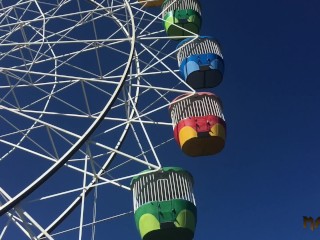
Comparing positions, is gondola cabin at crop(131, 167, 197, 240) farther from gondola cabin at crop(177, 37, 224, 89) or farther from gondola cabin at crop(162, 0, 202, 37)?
gondola cabin at crop(162, 0, 202, 37)

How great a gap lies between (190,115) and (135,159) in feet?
8.13

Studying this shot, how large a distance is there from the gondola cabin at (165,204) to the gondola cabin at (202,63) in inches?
154

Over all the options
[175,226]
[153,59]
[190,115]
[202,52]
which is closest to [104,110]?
[175,226]

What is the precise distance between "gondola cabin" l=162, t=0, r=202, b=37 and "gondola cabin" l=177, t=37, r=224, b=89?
96 centimetres

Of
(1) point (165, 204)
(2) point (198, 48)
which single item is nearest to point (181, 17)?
(2) point (198, 48)

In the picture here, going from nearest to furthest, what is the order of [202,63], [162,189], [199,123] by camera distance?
[162,189]
[199,123]
[202,63]

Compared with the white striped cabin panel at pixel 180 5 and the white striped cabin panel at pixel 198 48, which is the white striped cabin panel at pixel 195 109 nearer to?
the white striped cabin panel at pixel 198 48

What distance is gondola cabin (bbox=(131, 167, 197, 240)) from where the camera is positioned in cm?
904

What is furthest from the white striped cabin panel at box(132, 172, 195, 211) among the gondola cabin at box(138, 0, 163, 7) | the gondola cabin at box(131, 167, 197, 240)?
the gondola cabin at box(138, 0, 163, 7)

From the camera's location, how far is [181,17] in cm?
1459

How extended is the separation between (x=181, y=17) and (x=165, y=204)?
6.95 meters

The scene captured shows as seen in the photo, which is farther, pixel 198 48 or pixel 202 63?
pixel 198 48

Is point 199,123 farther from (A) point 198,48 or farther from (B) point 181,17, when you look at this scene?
(B) point 181,17

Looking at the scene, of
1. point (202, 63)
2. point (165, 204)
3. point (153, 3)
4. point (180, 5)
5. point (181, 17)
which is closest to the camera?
point (165, 204)
